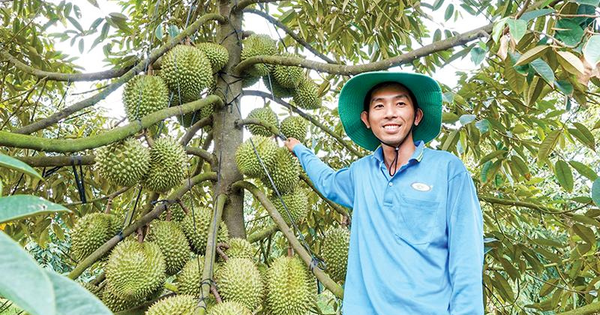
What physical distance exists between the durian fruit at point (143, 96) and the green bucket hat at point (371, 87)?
584mm

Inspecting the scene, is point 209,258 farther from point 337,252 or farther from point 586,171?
point 586,171

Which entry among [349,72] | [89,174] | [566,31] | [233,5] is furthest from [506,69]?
[89,174]

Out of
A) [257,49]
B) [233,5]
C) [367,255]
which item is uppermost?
[233,5]

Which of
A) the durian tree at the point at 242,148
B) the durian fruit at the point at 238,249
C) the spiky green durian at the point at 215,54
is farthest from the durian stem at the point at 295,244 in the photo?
the spiky green durian at the point at 215,54

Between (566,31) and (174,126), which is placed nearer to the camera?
(566,31)

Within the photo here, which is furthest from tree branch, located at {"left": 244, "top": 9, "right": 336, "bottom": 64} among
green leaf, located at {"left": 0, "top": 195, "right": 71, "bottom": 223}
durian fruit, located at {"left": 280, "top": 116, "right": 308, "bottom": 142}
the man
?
green leaf, located at {"left": 0, "top": 195, "right": 71, "bottom": 223}

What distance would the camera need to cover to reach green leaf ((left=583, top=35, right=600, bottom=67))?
766 millimetres

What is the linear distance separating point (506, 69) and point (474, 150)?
93cm

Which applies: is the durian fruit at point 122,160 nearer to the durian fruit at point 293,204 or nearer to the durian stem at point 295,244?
the durian stem at point 295,244

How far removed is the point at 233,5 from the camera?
6.75 ft

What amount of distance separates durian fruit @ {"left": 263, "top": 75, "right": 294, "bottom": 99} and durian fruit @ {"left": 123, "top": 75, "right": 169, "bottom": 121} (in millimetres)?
570

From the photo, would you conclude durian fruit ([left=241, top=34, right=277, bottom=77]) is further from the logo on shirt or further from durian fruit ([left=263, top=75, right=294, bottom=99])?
the logo on shirt

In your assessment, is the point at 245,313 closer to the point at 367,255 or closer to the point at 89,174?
the point at 367,255

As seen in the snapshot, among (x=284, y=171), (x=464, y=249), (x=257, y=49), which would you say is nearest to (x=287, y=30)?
(x=257, y=49)
